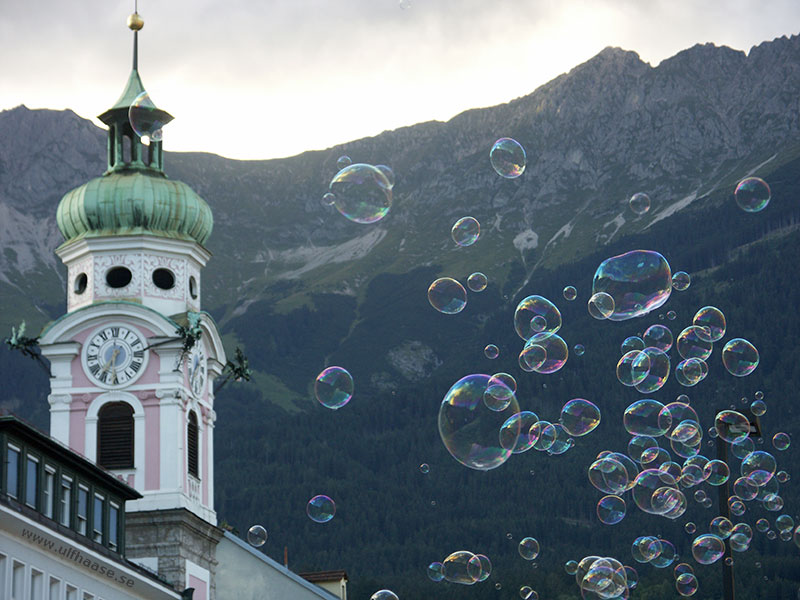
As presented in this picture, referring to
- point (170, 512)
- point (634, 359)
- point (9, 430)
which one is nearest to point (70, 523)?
point (9, 430)

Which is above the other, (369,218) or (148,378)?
(148,378)

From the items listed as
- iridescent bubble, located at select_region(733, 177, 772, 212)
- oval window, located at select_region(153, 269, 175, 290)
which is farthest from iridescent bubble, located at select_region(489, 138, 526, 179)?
oval window, located at select_region(153, 269, 175, 290)

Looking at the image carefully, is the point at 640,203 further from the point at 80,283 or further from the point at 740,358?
the point at 80,283

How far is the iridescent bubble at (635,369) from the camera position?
2665 inches

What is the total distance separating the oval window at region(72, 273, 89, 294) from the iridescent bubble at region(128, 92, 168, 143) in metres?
7.88

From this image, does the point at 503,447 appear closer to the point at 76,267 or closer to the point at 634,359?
the point at 634,359

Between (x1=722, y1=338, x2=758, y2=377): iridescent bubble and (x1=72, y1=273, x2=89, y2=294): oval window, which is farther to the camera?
(x1=72, y1=273, x2=89, y2=294): oval window

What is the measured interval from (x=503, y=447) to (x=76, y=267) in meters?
34.0

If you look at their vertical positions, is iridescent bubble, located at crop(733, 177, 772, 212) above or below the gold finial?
below

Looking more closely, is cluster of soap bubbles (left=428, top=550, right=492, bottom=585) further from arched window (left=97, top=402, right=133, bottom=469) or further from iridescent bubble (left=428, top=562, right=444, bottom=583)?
arched window (left=97, top=402, right=133, bottom=469)

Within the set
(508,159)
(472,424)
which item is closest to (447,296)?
(508,159)

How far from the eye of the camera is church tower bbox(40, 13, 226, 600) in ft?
271

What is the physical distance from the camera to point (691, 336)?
2766 inches

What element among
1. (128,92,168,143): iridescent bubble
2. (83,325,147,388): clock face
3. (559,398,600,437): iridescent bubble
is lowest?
(559,398,600,437): iridescent bubble
